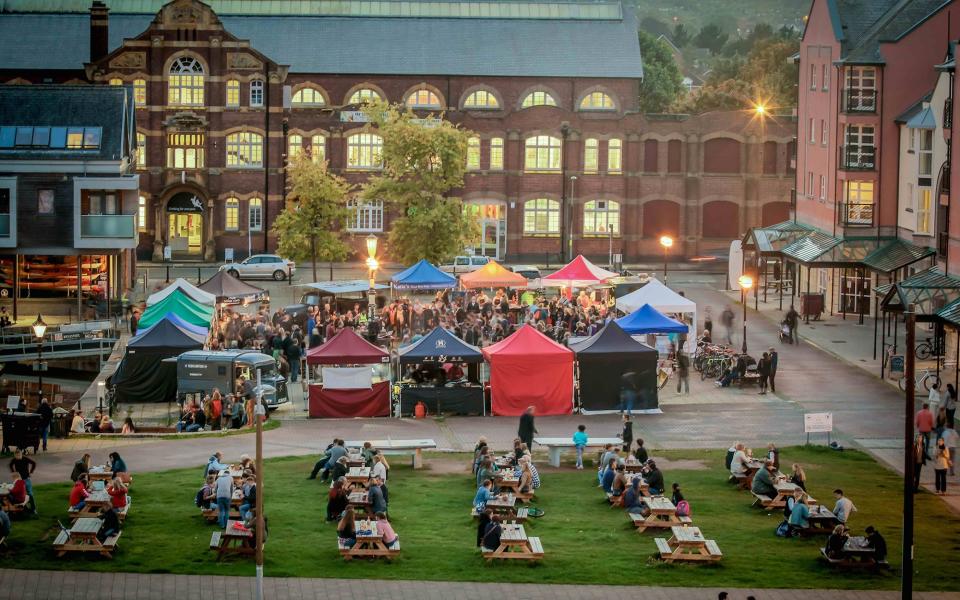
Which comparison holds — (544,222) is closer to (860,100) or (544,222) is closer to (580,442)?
(860,100)

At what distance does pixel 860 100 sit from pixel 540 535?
1488 inches

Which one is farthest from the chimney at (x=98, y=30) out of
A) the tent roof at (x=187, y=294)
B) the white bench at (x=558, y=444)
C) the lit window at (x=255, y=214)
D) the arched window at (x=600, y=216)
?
the white bench at (x=558, y=444)

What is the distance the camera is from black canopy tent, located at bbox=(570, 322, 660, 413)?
1780 inches

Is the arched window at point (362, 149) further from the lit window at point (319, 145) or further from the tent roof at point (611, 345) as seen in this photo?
the tent roof at point (611, 345)

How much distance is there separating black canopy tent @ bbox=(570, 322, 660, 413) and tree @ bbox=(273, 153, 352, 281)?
28633 mm

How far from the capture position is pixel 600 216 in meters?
85.8

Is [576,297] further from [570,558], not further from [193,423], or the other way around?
[570,558]

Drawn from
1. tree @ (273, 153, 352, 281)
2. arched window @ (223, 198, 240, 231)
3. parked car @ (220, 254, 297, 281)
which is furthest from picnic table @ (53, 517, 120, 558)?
arched window @ (223, 198, 240, 231)

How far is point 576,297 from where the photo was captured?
61.7 metres

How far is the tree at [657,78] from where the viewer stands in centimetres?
12725

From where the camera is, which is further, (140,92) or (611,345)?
(140,92)

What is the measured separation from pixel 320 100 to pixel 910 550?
6457 cm

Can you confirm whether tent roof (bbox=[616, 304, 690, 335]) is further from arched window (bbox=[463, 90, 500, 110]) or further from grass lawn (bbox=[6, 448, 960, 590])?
arched window (bbox=[463, 90, 500, 110])

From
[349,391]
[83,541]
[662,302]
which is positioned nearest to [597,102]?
[662,302]
